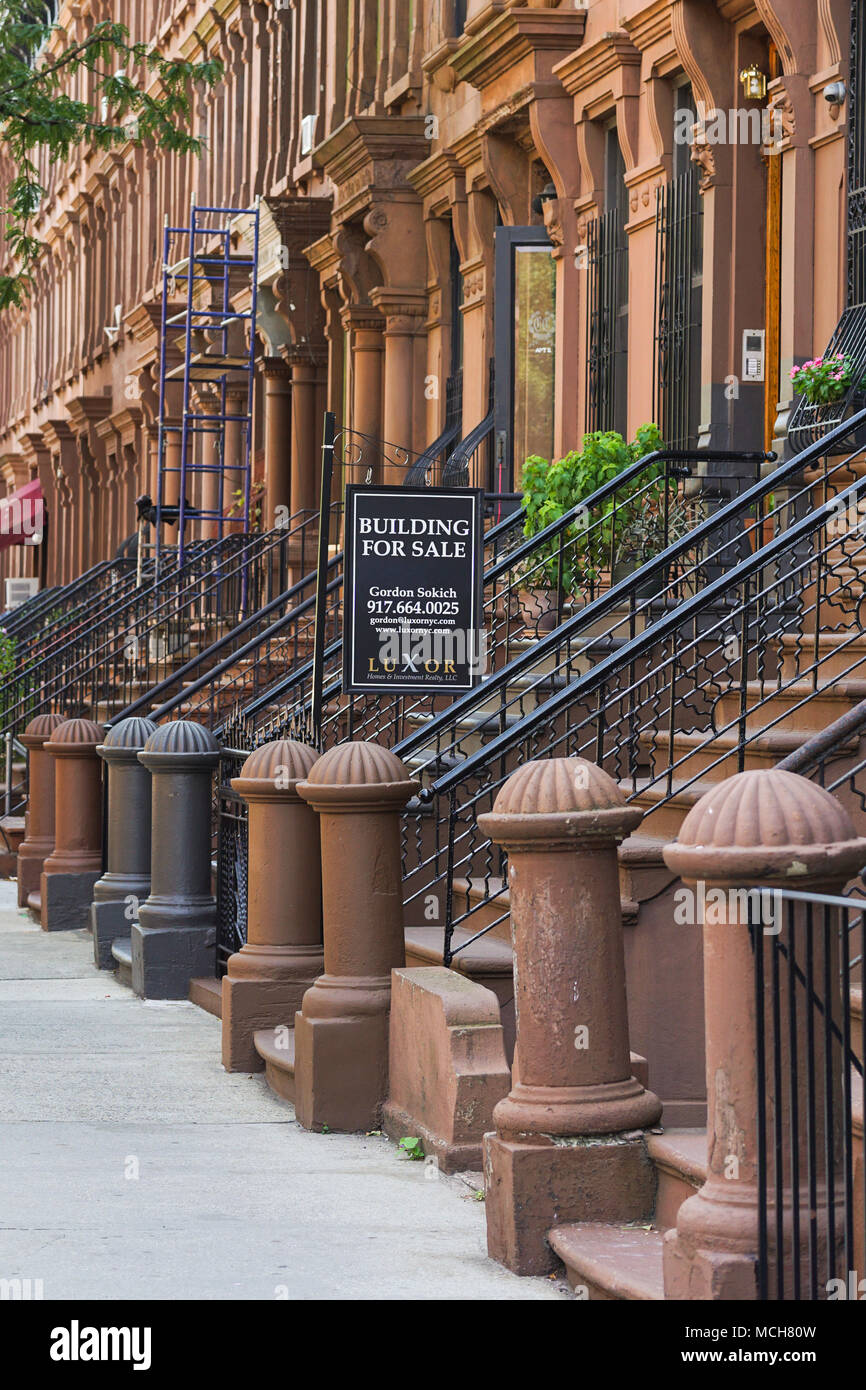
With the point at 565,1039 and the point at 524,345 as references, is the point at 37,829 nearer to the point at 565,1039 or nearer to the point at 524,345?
the point at 524,345

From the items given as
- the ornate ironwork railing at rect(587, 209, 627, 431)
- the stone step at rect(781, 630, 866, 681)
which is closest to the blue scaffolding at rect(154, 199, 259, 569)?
the ornate ironwork railing at rect(587, 209, 627, 431)

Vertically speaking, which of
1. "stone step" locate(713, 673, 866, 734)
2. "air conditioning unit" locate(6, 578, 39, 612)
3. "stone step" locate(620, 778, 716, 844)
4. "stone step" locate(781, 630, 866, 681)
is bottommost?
"stone step" locate(620, 778, 716, 844)

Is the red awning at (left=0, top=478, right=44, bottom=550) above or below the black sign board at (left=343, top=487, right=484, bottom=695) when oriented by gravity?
above

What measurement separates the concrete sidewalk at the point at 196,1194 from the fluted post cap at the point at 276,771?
134 centimetres

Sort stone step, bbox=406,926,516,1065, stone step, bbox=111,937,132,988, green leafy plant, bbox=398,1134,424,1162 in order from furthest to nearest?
stone step, bbox=111,937,132,988, stone step, bbox=406,926,516,1065, green leafy plant, bbox=398,1134,424,1162

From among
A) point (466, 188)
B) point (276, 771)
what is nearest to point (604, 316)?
point (466, 188)

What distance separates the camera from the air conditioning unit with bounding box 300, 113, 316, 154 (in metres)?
24.2

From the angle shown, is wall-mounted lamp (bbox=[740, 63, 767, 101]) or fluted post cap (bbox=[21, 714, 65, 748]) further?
fluted post cap (bbox=[21, 714, 65, 748])

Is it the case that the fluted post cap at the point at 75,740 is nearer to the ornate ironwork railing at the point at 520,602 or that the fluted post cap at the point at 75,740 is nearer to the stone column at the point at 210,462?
the ornate ironwork railing at the point at 520,602

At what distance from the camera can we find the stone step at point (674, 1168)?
21.9 feet

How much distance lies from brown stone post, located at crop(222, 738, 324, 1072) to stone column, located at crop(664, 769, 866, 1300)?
4.52 m

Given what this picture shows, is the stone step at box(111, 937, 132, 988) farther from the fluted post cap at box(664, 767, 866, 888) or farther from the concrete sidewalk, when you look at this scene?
the fluted post cap at box(664, 767, 866, 888)

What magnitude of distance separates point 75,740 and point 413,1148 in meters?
8.49
